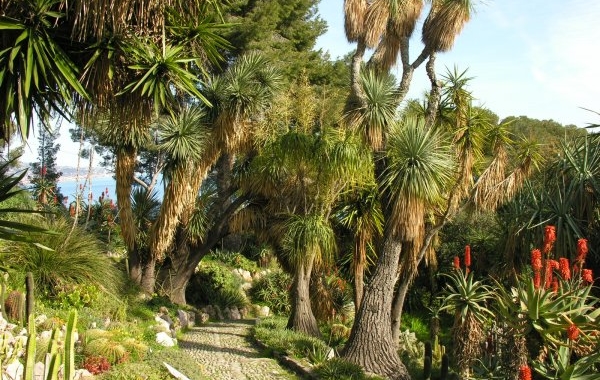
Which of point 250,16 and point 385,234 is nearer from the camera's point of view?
point 385,234

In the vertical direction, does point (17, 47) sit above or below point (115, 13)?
below

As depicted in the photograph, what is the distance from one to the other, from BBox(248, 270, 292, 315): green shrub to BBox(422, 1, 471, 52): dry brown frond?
10517mm

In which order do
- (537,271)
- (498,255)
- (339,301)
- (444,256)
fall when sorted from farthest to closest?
(444,256) → (339,301) → (498,255) → (537,271)

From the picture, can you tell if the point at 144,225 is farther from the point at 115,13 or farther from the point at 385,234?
the point at 115,13

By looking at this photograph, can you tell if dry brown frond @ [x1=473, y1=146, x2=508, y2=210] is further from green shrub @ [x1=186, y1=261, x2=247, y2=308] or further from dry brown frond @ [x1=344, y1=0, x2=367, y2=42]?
green shrub @ [x1=186, y1=261, x2=247, y2=308]

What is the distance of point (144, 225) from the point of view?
16844 millimetres

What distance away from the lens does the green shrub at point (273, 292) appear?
20.8 meters

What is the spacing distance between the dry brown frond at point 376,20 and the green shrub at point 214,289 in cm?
999

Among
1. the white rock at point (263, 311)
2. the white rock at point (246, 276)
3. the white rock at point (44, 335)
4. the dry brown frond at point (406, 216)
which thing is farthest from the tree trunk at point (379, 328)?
the white rock at point (246, 276)

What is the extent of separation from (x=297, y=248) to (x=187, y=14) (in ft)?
18.3

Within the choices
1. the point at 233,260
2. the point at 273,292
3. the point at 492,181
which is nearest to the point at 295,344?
the point at 492,181

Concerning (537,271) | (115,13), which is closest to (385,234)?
(537,271)

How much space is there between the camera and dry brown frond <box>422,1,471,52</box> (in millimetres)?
11828

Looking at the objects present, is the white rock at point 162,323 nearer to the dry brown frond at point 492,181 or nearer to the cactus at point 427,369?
the cactus at point 427,369
